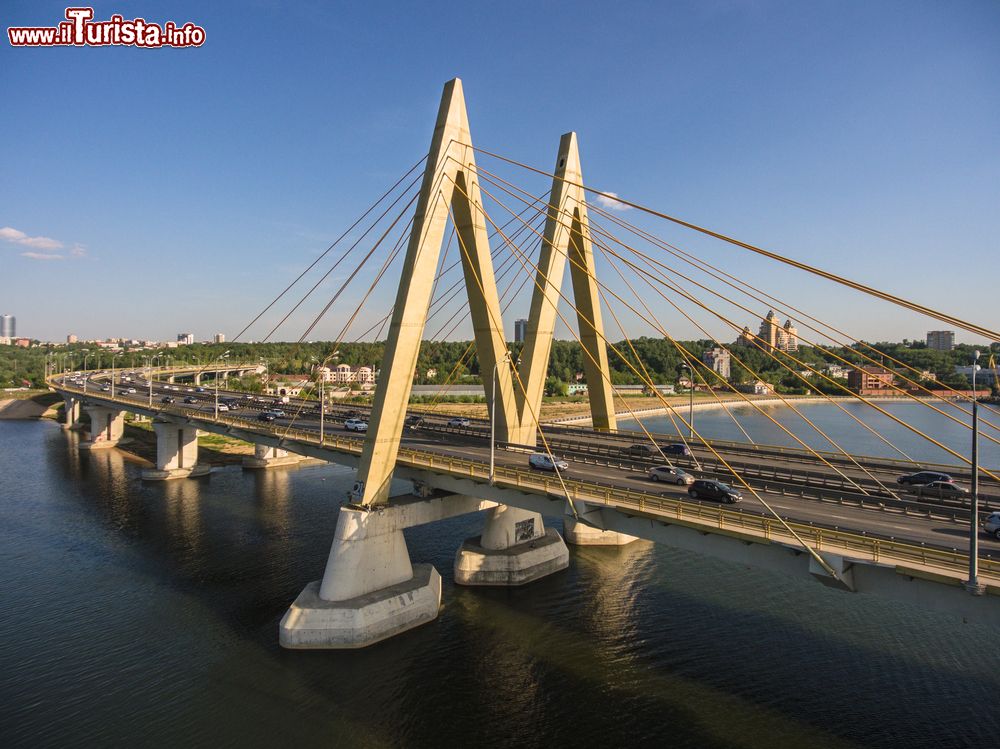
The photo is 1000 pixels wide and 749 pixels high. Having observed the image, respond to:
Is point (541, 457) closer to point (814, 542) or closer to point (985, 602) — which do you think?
point (814, 542)

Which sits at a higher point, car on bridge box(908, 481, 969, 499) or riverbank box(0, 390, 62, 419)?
car on bridge box(908, 481, 969, 499)

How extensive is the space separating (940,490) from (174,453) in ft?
214

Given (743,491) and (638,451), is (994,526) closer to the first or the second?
(743,491)

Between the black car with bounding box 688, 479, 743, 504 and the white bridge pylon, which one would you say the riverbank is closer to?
the white bridge pylon

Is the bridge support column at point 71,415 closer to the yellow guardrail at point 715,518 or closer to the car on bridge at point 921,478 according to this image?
the yellow guardrail at point 715,518

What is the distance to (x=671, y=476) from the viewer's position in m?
29.6

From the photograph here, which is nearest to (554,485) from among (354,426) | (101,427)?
(354,426)

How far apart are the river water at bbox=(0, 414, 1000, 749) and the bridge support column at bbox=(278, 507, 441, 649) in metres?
0.80

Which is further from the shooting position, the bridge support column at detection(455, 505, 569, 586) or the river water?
the bridge support column at detection(455, 505, 569, 586)

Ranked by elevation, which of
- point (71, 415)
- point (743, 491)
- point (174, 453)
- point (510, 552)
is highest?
point (743, 491)

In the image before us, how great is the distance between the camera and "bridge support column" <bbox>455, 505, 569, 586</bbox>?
33844mm

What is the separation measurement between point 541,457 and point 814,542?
1510 cm

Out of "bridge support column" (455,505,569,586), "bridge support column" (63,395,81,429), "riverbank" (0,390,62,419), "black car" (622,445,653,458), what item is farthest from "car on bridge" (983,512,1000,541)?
"riverbank" (0,390,62,419)

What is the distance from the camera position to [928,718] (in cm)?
2116
